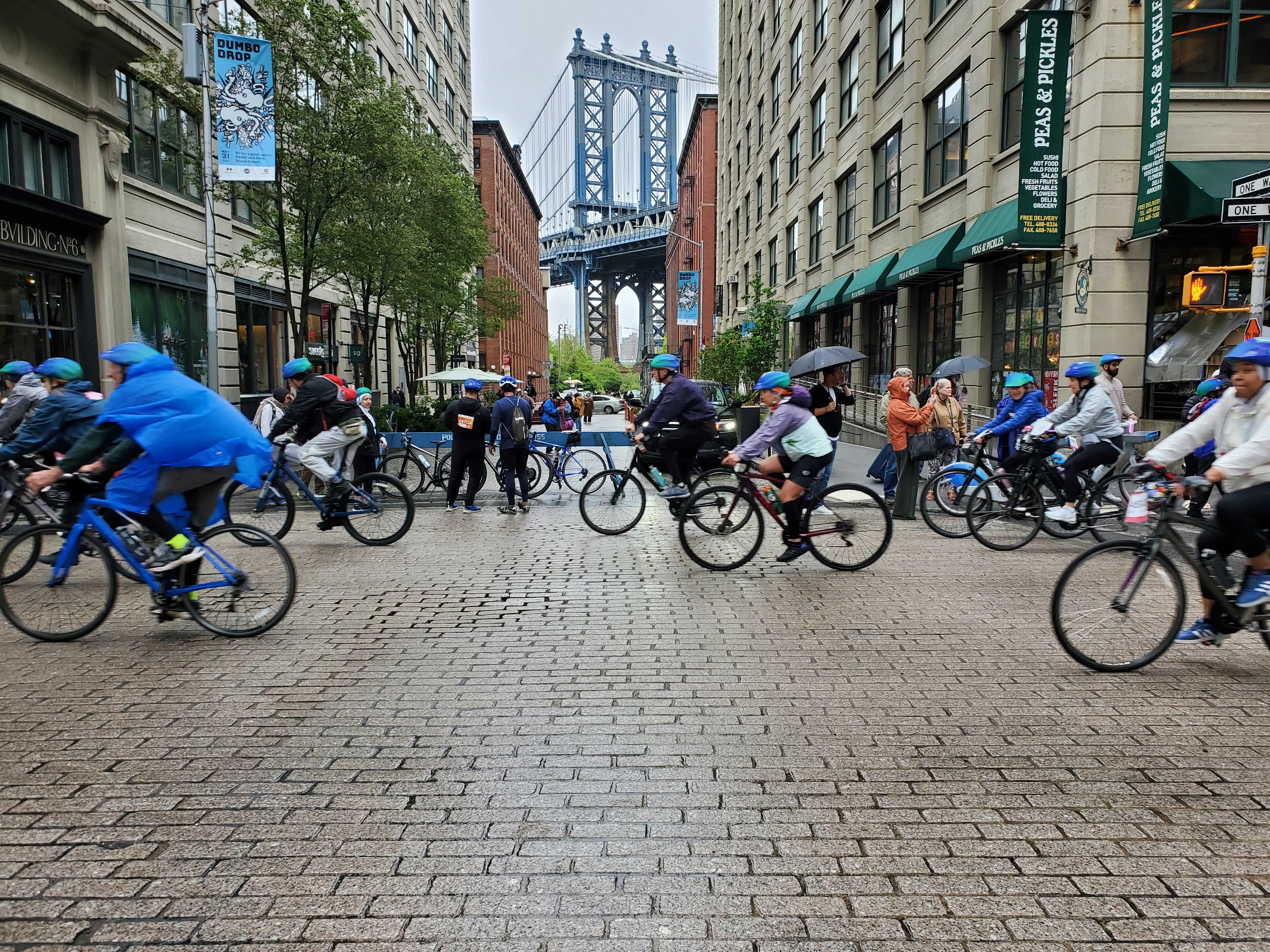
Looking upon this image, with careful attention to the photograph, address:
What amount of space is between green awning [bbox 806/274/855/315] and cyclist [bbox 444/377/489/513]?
17790mm

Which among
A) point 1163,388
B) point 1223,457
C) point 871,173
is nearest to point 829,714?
point 1223,457

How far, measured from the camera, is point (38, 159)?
1585 cm

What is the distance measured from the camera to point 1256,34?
14758 millimetres

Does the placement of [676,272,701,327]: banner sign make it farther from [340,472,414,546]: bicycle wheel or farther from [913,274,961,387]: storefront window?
[340,472,414,546]: bicycle wheel

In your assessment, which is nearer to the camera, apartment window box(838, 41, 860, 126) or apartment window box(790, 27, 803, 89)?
apartment window box(838, 41, 860, 126)

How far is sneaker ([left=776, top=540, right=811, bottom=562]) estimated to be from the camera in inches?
323

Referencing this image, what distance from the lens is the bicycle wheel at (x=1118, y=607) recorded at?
5113 millimetres

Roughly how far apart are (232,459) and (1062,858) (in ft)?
17.9

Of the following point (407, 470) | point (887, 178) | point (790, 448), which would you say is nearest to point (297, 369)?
point (407, 470)

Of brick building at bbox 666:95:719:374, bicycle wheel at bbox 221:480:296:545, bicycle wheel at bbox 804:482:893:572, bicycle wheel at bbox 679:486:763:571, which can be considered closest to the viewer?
bicycle wheel at bbox 804:482:893:572

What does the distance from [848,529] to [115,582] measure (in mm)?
6024

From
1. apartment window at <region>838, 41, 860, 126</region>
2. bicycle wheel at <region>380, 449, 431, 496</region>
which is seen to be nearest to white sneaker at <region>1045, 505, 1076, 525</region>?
bicycle wheel at <region>380, 449, 431, 496</region>

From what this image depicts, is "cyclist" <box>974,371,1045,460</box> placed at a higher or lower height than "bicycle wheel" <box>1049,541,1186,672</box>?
higher

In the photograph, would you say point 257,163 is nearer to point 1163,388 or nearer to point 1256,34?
point 1163,388
